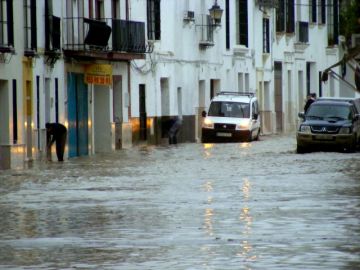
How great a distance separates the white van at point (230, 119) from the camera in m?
Answer: 58.6

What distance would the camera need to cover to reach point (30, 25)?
4316 centimetres

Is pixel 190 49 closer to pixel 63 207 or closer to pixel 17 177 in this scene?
pixel 17 177

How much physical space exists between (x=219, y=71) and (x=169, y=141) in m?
9.73

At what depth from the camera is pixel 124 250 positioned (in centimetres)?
1669

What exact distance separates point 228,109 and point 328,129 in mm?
13317

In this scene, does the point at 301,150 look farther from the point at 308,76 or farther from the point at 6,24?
the point at 308,76

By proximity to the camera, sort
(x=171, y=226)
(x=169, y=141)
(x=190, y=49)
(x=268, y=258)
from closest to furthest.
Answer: (x=268, y=258), (x=171, y=226), (x=169, y=141), (x=190, y=49)

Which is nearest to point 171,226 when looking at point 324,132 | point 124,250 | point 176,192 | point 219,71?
point 124,250

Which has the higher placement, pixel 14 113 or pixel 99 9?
pixel 99 9

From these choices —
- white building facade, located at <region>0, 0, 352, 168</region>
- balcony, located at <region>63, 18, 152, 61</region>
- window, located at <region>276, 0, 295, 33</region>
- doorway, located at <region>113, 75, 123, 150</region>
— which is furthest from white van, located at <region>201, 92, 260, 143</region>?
window, located at <region>276, 0, 295, 33</region>

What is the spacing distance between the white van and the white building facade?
1931 mm

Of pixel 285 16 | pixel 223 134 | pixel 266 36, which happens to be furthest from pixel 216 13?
pixel 285 16

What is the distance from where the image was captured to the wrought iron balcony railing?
47875 millimetres

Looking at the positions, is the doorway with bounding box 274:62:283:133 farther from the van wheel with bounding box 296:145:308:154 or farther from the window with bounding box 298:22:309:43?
the van wheel with bounding box 296:145:308:154
